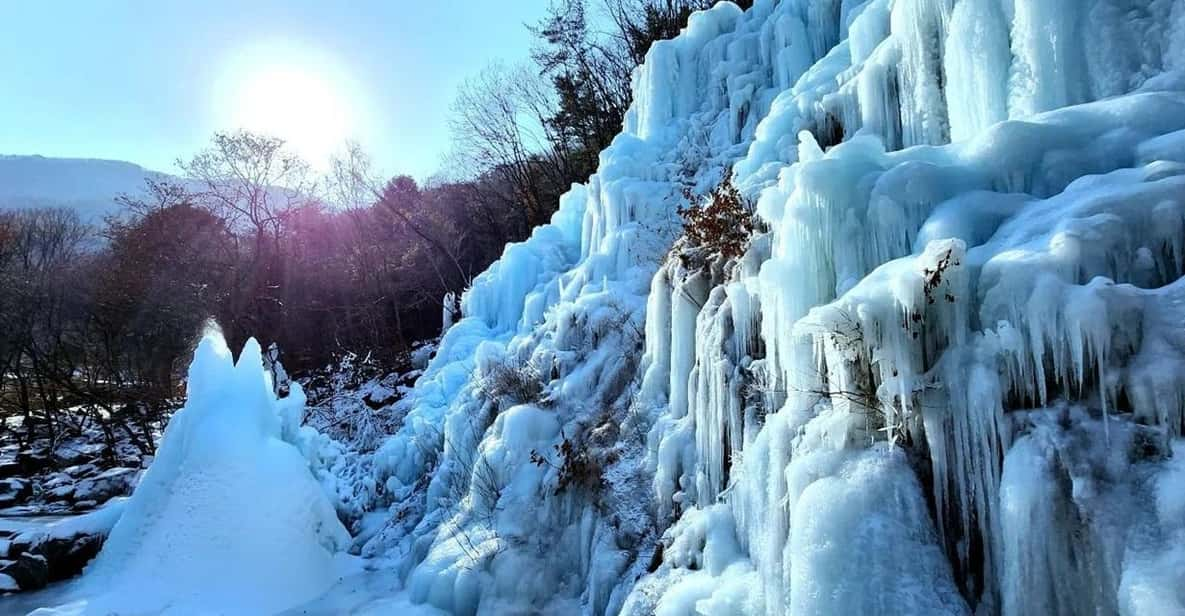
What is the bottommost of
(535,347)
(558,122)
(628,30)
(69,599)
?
(69,599)

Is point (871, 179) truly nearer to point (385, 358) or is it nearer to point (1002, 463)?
point (1002, 463)

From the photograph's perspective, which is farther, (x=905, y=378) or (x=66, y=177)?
(x=66, y=177)

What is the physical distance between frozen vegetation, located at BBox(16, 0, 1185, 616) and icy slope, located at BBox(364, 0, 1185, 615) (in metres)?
0.02

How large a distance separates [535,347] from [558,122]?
11.3 metres

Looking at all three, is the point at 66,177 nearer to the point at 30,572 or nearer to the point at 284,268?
the point at 284,268

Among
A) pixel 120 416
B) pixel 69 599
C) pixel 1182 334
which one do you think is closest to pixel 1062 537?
pixel 1182 334

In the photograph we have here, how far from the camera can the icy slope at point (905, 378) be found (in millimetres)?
2748

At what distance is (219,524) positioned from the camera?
8.29 metres

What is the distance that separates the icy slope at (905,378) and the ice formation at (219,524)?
1.70 meters

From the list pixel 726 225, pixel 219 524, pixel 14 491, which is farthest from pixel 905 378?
pixel 14 491

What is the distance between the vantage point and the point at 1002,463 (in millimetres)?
2977

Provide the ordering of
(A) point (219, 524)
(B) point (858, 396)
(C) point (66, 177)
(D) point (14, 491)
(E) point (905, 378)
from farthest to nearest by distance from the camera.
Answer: (C) point (66, 177) → (D) point (14, 491) → (A) point (219, 524) → (B) point (858, 396) → (E) point (905, 378)

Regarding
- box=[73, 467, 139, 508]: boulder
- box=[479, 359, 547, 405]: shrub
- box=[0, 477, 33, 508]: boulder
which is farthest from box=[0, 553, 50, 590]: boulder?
box=[0, 477, 33, 508]: boulder

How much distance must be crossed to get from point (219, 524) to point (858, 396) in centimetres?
790
